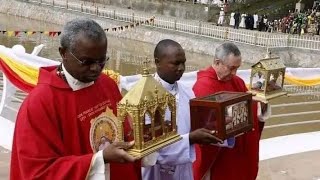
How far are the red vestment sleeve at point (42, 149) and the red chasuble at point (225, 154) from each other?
5.01 feet

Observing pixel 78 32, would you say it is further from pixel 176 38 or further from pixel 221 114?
pixel 176 38

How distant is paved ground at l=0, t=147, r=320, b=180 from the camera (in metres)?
5.88

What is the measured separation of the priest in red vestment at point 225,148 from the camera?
12.8 feet

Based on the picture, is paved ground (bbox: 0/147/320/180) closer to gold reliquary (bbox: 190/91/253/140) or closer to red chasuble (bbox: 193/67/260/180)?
red chasuble (bbox: 193/67/260/180)

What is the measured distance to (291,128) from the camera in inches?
386

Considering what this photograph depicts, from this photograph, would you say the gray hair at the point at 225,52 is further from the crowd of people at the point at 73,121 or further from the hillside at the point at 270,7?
the hillside at the point at 270,7

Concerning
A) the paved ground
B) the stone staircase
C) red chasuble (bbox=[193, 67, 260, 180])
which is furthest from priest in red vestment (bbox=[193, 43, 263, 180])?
the stone staircase

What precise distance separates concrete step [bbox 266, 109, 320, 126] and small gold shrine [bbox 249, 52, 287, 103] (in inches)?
217

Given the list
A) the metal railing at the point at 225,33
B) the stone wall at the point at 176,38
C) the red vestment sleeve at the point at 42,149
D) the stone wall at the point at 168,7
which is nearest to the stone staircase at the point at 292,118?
the stone wall at the point at 176,38

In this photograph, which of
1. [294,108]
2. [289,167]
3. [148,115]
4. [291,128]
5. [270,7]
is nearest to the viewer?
[148,115]

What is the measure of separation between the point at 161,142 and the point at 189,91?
3.03ft

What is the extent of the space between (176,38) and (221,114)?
17501mm

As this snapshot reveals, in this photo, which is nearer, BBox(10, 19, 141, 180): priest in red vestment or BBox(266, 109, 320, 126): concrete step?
BBox(10, 19, 141, 180): priest in red vestment

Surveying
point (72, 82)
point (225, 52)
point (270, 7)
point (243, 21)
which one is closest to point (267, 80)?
point (225, 52)
